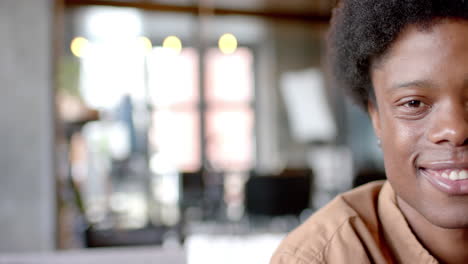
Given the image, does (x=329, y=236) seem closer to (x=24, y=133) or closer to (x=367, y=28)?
(x=367, y=28)

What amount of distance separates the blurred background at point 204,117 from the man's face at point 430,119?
4811 mm

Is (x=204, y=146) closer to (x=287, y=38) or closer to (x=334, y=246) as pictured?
(x=287, y=38)

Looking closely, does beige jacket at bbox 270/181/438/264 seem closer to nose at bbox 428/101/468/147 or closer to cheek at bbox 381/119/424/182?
cheek at bbox 381/119/424/182

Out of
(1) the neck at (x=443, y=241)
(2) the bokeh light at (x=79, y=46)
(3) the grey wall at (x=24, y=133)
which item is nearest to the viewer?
(1) the neck at (x=443, y=241)

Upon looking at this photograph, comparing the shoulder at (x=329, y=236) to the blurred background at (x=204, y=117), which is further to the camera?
the blurred background at (x=204, y=117)

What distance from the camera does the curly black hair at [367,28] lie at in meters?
0.98

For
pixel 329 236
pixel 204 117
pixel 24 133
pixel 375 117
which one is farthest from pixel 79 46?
pixel 329 236

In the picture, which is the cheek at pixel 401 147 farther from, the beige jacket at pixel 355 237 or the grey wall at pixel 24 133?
the grey wall at pixel 24 133

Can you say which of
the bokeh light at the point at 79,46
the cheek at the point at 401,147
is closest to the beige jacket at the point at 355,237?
the cheek at the point at 401,147

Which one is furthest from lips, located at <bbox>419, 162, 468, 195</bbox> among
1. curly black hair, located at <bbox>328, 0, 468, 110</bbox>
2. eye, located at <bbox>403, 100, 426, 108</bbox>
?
curly black hair, located at <bbox>328, 0, 468, 110</bbox>

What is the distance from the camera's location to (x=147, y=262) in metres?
1.25

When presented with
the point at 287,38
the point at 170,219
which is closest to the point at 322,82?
the point at 287,38

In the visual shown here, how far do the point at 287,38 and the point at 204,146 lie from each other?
219 cm

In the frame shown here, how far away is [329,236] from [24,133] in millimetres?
2980
